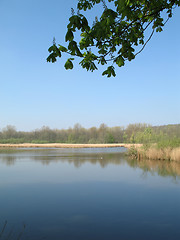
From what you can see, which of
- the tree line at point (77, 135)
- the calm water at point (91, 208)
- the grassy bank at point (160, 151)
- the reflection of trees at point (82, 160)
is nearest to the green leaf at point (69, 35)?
the calm water at point (91, 208)

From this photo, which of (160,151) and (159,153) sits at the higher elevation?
(160,151)

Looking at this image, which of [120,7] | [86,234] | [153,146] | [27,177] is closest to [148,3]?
[120,7]

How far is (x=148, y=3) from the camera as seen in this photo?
10.0 ft

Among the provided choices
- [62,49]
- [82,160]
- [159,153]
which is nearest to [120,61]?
[62,49]

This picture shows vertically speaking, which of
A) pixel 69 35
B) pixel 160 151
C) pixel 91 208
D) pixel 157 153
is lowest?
pixel 91 208

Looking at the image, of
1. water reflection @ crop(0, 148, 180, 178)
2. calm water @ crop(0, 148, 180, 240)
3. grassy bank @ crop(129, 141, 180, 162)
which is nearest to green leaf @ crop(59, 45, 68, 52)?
calm water @ crop(0, 148, 180, 240)

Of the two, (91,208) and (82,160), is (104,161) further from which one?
(91,208)

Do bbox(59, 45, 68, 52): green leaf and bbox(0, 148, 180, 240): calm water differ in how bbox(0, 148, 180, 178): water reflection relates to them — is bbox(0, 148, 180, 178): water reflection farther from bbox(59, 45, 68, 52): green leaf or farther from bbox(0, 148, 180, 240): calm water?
bbox(59, 45, 68, 52): green leaf

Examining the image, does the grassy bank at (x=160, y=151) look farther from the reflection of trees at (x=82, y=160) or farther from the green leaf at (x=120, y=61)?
the green leaf at (x=120, y=61)

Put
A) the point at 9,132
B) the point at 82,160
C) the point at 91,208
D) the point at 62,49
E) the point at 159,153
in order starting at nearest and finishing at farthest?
the point at 62,49 < the point at 91,208 < the point at 159,153 < the point at 82,160 < the point at 9,132

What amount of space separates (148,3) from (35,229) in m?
4.14

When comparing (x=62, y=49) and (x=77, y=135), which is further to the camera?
(x=77, y=135)

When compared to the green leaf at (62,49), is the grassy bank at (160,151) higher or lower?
lower

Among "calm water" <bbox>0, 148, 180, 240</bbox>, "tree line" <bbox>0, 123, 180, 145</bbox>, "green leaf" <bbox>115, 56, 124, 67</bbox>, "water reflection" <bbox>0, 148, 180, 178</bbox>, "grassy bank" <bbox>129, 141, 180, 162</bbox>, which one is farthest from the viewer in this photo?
"tree line" <bbox>0, 123, 180, 145</bbox>
